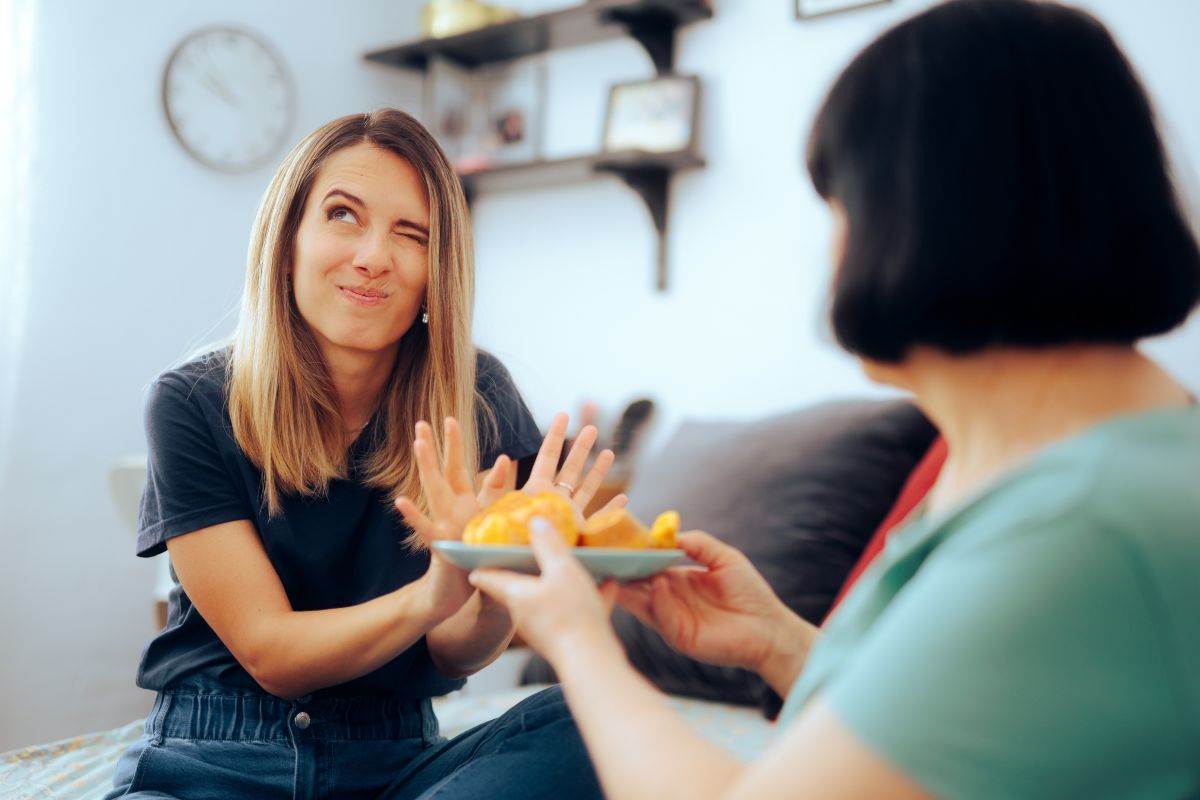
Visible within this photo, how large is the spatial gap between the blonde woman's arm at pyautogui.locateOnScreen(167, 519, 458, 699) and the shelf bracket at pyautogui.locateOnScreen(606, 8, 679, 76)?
5.80 feet

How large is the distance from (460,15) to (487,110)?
26 cm

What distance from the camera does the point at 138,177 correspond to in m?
3.01

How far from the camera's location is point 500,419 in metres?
1.62

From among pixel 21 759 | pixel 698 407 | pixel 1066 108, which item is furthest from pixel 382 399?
pixel 698 407

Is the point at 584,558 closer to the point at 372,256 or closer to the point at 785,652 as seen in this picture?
the point at 785,652

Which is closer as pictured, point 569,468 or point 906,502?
point 569,468

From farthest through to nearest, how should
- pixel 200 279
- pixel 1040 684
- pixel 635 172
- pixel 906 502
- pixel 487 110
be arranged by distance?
pixel 487 110
pixel 200 279
pixel 635 172
pixel 906 502
pixel 1040 684

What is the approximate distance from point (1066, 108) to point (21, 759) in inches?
59.1

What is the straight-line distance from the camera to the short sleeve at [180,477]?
1358 mm

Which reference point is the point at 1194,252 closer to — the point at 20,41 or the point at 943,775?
the point at 943,775

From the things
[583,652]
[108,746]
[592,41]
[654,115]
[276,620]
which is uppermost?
[592,41]

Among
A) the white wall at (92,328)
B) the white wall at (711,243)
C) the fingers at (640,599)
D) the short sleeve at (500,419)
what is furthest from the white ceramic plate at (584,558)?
the white wall at (92,328)

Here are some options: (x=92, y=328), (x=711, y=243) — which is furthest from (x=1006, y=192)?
(x=92, y=328)

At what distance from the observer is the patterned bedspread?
1480 millimetres
